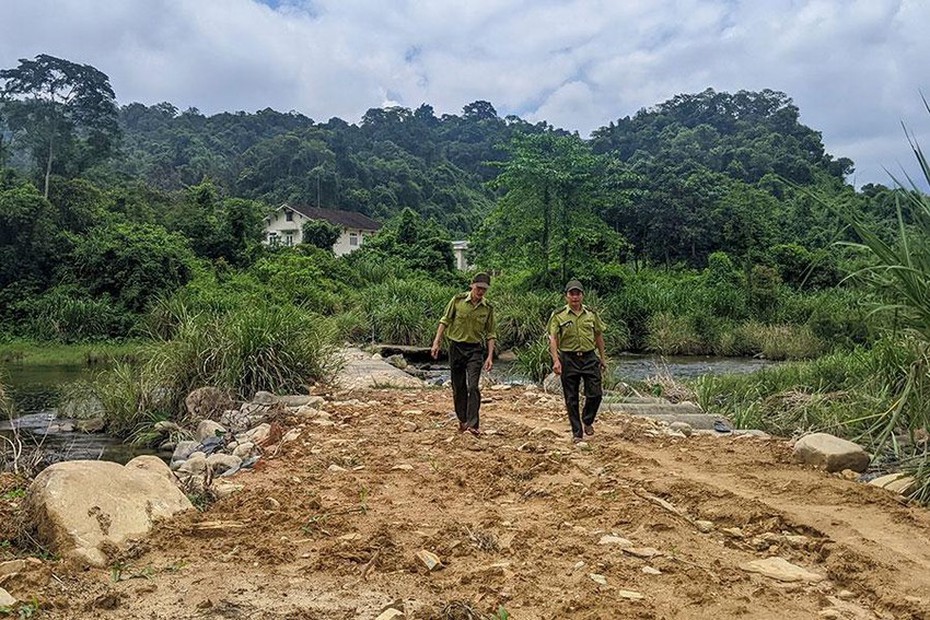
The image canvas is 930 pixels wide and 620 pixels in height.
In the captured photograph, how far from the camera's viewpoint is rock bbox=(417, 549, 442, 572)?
4024 millimetres

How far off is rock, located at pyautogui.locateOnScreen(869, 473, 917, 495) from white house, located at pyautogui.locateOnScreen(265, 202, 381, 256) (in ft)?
149

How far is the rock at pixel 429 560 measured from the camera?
4.02 metres

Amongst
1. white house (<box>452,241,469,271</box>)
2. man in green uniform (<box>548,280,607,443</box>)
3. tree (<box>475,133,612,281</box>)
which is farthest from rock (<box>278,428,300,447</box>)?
white house (<box>452,241,469,271</box>)

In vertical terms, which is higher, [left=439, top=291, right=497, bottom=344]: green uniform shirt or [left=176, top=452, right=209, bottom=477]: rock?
[left=439, top=291, right=497, bottom=344]: green uniform shirt

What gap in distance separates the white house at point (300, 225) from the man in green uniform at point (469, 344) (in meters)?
42.6

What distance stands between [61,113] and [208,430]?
36.9m

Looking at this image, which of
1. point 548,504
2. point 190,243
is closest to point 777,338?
point 548,504

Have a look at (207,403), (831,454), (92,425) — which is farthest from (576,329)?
(92,425)

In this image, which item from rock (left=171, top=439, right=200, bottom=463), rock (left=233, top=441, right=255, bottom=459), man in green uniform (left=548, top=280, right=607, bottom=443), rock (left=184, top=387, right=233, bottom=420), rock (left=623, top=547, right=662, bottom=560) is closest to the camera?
rock (left=623, top=547, right=662, bottom=560)

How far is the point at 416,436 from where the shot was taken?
26.2ft

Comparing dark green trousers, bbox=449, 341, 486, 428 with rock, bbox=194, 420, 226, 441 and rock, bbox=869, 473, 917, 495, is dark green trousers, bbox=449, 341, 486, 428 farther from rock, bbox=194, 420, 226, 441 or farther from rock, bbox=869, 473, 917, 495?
rock, bbox=869, 473, 917, 495

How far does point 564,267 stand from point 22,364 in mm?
18159

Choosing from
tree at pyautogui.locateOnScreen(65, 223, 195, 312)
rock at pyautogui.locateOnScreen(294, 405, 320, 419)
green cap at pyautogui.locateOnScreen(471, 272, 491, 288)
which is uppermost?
tree at pyautogui.locateOnScreen(65, 223, 195, 312)

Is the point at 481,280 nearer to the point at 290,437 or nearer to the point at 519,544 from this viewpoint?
the point at 290,437
